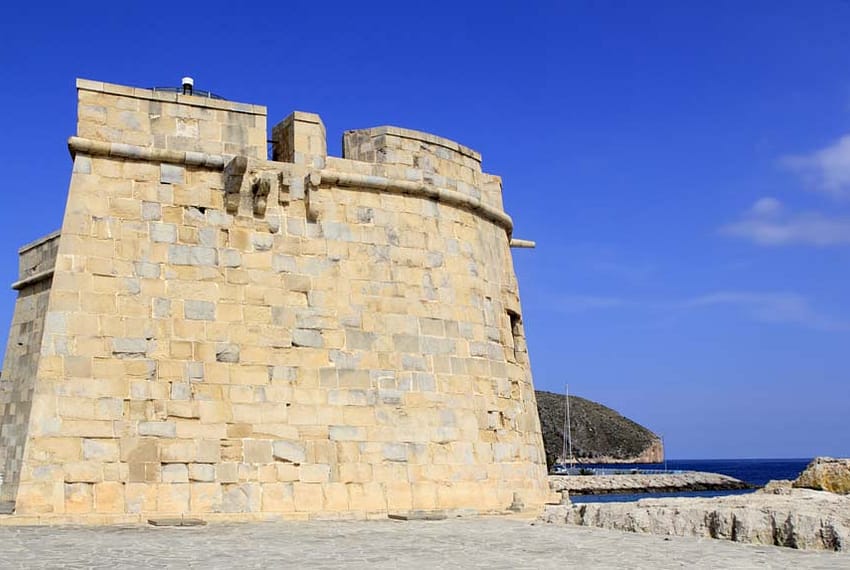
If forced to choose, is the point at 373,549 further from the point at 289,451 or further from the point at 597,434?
the point at 597,434

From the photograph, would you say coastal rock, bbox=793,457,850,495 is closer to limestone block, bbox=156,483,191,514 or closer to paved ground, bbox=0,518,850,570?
paved ground, bbox=0,518,850,570

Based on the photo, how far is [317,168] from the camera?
10.3 metres

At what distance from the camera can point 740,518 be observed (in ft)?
23.4

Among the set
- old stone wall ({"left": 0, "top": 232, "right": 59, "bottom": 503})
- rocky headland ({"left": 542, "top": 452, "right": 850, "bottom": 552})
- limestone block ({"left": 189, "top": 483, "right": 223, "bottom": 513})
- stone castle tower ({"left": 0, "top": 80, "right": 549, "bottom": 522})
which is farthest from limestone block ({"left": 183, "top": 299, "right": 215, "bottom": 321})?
rocky headland ({"left": 542, "top": 452, "right": 850, "bottom": 552})

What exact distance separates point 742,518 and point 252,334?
4.86m

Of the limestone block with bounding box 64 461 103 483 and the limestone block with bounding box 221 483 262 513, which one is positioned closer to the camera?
the limestone block with bounding box 64 461 103 483

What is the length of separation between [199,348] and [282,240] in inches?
56.7

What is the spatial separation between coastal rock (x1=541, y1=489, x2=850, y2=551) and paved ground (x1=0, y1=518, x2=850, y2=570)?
178 mm

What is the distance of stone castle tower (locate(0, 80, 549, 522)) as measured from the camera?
8797mm

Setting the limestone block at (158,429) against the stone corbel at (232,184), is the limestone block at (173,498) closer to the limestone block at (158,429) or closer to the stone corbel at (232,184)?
the limestone block at (158,429)

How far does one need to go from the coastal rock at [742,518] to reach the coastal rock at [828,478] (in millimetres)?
1742

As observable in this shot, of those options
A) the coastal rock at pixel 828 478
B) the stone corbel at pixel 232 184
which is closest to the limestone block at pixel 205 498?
the stone corbel at pixel 232 184

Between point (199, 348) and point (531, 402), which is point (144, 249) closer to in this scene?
point (199, 348)

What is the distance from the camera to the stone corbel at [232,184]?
9586 millimetres
